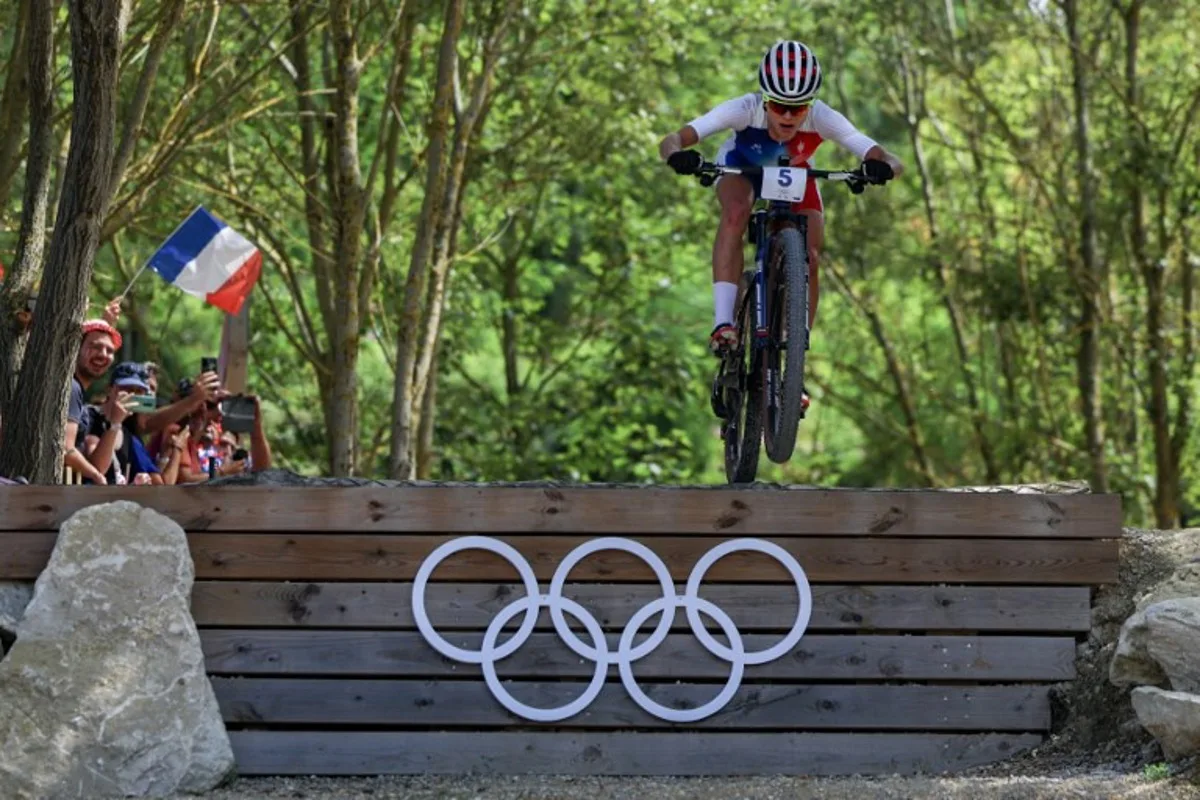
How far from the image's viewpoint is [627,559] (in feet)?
24.9

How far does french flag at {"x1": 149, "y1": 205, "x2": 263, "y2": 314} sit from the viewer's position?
12.1m

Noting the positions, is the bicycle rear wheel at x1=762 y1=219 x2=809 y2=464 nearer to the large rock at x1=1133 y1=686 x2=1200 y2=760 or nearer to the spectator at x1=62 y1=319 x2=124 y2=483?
the large rock at x1=1133 y1=686 x2=1200 y2=760

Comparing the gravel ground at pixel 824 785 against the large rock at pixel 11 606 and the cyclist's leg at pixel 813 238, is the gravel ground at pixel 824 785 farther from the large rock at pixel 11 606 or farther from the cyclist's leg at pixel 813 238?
the cyclist's leg at pixel 813 238

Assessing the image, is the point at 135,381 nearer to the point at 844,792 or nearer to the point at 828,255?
the point at 844,792

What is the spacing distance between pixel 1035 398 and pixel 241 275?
12457 millimetres

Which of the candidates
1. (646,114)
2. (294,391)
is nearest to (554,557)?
(646,114)

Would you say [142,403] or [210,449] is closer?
[142,403]

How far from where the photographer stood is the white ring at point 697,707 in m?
7.49

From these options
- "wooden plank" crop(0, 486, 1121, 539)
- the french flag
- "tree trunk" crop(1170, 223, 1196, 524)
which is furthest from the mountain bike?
"tree trunk" crop(1170, 223, 1196, 524)

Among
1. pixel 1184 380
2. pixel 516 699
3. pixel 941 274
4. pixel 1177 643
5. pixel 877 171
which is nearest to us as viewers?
pixel 1177 643

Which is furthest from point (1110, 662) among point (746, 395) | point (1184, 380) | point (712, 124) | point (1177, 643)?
point (1184, 380)

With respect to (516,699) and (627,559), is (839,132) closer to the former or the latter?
(627,559)

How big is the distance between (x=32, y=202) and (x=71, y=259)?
0.87 m

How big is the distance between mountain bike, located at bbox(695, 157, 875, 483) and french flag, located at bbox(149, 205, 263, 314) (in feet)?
14.5
